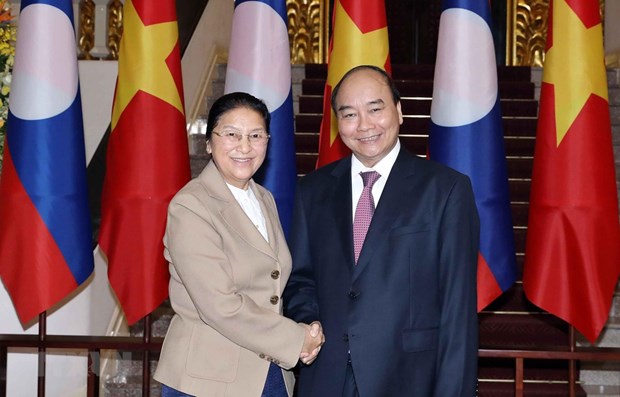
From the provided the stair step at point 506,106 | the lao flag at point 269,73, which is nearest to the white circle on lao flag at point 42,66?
the lao flag at point 269,73

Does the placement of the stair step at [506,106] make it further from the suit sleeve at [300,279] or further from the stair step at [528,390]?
the suit sleeve at [300,279]

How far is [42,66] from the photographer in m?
3.58

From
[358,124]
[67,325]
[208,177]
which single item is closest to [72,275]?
[67,325]

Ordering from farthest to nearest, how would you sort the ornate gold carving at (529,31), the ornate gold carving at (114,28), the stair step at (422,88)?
the ornate gold carving at (529,31) < the stair step at (422,88) < the ornate gold carving at (114,28)

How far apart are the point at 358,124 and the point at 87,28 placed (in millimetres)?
3928

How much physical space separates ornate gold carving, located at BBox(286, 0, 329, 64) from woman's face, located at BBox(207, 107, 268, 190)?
5.78m

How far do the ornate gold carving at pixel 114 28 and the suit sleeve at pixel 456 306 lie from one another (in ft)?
12.8

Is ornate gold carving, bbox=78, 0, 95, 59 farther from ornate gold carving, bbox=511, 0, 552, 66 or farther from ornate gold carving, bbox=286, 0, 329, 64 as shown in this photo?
ornate gold carving, bbox=511, 0, 552, 66

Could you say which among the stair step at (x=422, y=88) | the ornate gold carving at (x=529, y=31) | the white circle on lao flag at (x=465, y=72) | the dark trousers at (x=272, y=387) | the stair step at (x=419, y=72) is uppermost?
the ornate gold carving at (x=529, y=31)

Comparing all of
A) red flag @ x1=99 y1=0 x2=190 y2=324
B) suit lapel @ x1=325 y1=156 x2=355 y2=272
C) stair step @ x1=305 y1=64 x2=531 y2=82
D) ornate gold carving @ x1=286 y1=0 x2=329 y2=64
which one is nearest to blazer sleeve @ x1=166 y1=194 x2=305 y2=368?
suit lapel @ x1=325 y1=156 x2=355 y2=272

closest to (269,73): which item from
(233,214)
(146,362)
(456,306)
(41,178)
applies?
(41,178)

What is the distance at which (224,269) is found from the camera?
7.50ft

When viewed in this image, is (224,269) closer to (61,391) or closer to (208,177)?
(208,177)

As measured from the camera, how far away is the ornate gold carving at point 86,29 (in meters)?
5.84
